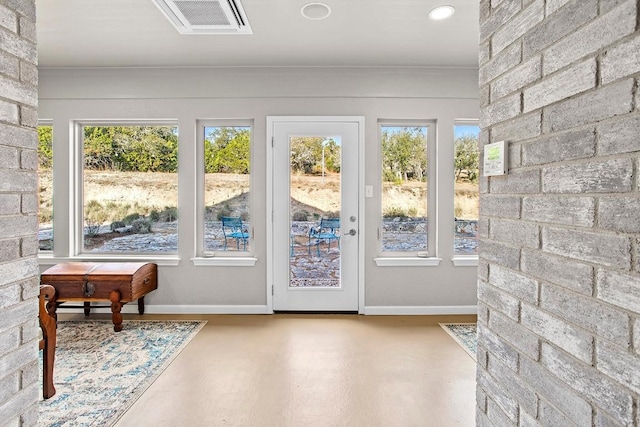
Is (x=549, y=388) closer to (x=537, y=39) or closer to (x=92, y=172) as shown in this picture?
(x=537, y=39)

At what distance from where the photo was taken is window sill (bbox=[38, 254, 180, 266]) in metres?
3.87

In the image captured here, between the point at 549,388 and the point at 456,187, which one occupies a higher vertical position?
the point at 456,187

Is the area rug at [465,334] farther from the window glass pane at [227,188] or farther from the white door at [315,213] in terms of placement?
the window glass pane at [227,188]

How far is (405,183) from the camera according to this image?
13.0ft

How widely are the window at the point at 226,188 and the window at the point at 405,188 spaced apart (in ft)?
4.81

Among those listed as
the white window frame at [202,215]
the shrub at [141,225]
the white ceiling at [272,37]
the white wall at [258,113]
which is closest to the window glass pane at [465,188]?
the white wall at [258,113]

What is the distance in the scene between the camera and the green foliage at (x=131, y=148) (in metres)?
3.96

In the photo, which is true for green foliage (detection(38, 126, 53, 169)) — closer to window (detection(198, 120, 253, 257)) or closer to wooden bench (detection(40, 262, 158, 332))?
wooden bench (detection(40, 262, 158, 332))

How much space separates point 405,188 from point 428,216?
1.27ft

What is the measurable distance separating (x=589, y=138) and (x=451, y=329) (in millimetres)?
2957

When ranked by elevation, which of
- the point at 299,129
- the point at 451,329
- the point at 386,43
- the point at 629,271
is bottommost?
the point at 451,329

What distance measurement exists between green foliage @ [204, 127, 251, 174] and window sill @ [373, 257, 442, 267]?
1.71 m

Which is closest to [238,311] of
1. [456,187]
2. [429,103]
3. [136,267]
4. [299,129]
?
[136,267]

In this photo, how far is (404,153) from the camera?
3939mm
